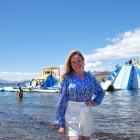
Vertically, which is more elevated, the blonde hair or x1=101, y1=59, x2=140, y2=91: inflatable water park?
x1=101, y1=59, x2=140, y2=91: inflatable water park

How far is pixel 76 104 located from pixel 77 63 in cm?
64

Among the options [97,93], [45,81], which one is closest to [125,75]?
[45,81]

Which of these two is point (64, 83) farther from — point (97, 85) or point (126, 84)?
point (126, 84)

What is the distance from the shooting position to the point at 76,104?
6062 mm

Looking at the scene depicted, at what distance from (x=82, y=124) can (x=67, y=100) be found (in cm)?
43

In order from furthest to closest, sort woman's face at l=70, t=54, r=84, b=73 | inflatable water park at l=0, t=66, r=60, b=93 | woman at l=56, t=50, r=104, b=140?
inflatable water park at l=0, t=66, r=60, b=93 < woman's face at l=70, t=54, r=84, b=73 < woman at l=56, t=50, r=104, b=140

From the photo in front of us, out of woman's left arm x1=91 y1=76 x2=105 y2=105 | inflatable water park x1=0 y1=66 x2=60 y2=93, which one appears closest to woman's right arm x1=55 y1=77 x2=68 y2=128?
woman's left arm x1=91 y1=76 x2=105 y2=105

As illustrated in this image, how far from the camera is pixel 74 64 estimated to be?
6.18m

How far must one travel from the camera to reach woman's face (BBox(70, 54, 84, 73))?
6.19 metres

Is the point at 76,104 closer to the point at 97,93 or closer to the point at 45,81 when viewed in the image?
the point at 97,93

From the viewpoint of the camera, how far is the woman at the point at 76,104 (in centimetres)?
604

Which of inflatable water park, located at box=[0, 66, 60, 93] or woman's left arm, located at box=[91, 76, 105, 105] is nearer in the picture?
woman's left arm, located at box=[91, 76, 105, 105]

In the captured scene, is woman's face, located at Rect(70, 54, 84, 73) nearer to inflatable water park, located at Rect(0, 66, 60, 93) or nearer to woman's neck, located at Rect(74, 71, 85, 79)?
woman's neck, located at Rect(74, 71, 85, 79)

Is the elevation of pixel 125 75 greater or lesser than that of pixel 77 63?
greater
